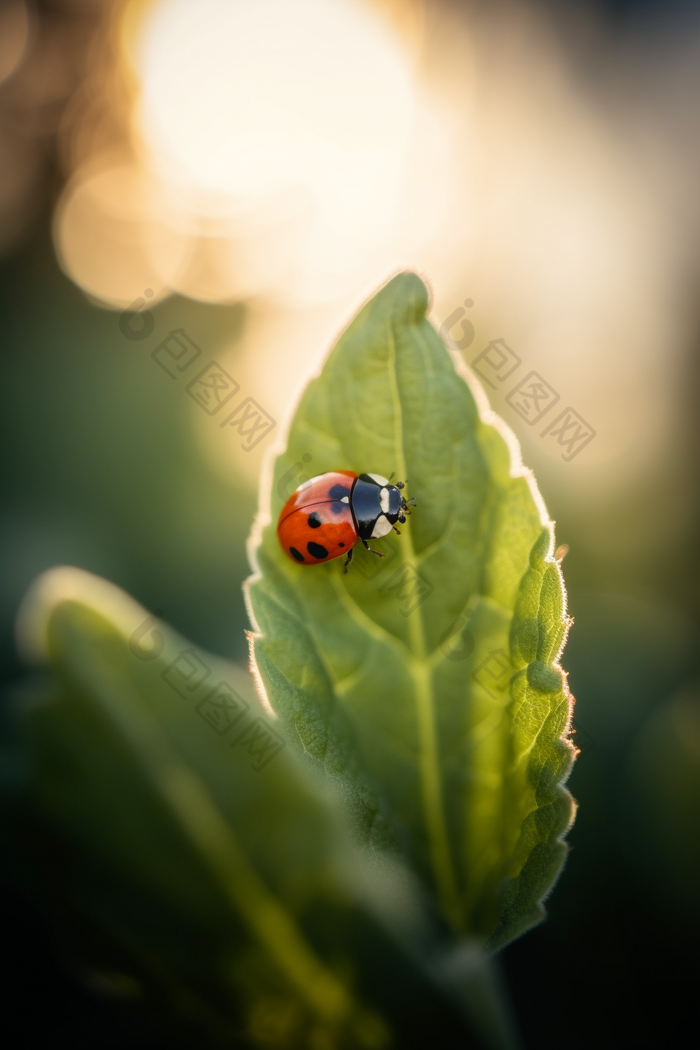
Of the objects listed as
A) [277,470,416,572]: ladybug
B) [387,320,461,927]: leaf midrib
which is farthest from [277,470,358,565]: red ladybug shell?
[387,320,461,927]: leaf midrib

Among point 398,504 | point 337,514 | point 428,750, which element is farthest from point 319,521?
point 428,750

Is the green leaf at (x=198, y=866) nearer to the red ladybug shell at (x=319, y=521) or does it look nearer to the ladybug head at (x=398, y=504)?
the red ladybug shell at (x=319, y=521)

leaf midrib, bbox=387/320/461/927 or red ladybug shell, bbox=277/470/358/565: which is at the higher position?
red ladybug shell, bbox=277/470/358/565

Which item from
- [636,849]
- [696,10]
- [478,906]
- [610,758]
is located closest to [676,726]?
[610,758]

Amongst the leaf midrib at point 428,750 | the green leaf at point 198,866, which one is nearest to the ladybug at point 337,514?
the leaf midrib at point 428,750

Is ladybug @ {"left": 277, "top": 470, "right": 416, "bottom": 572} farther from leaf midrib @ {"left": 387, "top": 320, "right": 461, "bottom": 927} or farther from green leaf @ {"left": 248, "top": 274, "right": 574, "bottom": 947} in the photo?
leaf midrib @ {"left": 387, "top": 320, "right": 461, "bottom": 927}

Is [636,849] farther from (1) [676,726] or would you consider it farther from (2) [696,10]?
(2) [696,10]
